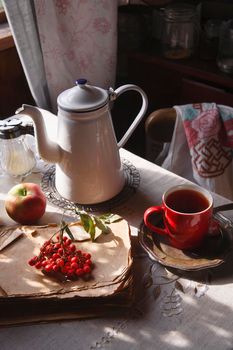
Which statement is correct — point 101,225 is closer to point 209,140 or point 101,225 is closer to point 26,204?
point 26,204

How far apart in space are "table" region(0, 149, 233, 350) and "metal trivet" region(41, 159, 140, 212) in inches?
6.3

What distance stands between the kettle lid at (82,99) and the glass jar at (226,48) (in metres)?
0.65

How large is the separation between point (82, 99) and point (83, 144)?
8cm

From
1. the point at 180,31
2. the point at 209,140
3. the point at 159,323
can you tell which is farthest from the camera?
the point at 180,31

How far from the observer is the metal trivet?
781 millimetres

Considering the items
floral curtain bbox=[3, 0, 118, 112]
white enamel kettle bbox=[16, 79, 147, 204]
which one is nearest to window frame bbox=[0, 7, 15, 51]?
floral curtain bbox=[3, 0, 118, 112]

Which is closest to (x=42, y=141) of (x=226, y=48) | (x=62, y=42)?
(x=62, y=42)

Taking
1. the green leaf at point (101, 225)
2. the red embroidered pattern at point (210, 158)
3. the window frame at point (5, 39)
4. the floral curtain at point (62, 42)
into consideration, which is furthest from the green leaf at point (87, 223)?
the window frame at point (5, 39)

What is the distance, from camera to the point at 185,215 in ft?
2.09

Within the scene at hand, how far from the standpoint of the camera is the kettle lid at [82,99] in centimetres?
68

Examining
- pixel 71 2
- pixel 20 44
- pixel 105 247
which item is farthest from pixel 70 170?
pixel 71 2

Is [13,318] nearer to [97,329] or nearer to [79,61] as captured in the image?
[97,329]

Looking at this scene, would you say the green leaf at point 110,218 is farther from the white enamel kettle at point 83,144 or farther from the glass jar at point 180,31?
the glass jar at point 180,31

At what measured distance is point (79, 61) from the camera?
4.10 feet
